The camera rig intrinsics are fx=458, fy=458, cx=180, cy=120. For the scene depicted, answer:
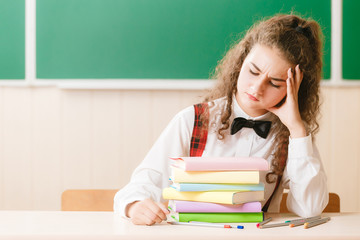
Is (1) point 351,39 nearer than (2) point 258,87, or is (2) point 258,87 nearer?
(2) point 258,87

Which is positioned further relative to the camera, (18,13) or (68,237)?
(18,13)

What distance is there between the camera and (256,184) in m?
1.25

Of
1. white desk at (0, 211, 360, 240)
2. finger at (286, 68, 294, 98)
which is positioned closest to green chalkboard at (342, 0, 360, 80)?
finger at (286, 68, 294, 98)

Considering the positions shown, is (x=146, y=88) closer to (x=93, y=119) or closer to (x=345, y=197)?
(x=93, y=119)

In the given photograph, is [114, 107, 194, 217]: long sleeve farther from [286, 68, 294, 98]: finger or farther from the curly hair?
[286, 68, 294, 98]: finger

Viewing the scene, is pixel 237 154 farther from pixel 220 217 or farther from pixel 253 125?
pixel 220 217

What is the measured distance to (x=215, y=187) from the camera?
1234 millimetres

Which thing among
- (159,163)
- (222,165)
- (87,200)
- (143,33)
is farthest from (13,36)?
(222,165)

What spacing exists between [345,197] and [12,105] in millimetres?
1952

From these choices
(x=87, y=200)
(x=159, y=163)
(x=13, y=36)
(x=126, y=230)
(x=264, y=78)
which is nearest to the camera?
(x=126, y=230)

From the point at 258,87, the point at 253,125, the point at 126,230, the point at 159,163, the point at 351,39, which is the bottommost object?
the point at 126,230

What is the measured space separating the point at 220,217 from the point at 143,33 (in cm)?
149

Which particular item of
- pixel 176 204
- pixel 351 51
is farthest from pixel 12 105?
pixel 351 51

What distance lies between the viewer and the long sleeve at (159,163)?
145 centimetres
